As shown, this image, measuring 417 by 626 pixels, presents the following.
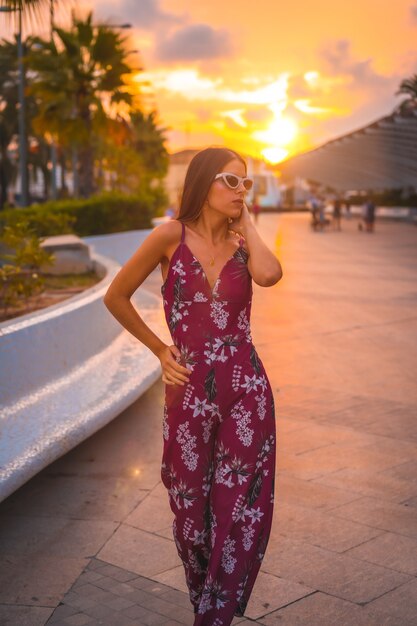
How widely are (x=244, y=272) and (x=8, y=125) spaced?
67.3 m

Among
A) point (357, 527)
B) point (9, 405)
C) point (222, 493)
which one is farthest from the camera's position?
point (9, 405)

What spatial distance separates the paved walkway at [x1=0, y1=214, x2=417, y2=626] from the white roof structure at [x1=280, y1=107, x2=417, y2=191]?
1033 inches

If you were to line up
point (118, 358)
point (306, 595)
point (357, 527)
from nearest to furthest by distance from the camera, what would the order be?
point (306, 595)
point (357, 527)
point (118, 358)

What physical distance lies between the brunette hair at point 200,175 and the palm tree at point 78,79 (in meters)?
27.5

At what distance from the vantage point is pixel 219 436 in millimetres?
3471

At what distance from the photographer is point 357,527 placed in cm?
493

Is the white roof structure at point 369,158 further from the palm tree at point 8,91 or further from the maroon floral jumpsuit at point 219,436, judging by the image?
the maroon floral jumpsuit at point 219,436

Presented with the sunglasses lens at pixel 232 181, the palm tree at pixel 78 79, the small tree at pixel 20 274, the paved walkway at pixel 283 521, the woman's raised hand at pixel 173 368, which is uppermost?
the palm tree at pixel 78 79

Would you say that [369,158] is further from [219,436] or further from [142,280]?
[219,436]

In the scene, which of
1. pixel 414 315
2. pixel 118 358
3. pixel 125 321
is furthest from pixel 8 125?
pixel 125 321

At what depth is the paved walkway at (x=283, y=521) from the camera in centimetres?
404

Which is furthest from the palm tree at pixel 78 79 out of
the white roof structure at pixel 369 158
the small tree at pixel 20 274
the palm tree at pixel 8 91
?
the palm tree at pixel 8 91

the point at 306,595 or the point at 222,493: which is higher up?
the point at 222,493

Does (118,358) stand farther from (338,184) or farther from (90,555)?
(338,184)
